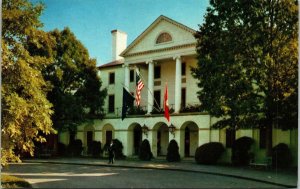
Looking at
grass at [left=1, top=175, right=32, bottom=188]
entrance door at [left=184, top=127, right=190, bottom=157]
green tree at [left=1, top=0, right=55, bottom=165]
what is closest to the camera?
green tree at [left=1, top=0, right=55, bottom=165]

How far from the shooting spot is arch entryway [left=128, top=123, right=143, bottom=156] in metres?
28.0

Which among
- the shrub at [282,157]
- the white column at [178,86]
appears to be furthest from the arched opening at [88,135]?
the shrub at [282,157]

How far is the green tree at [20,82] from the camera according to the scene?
1144 centimetres

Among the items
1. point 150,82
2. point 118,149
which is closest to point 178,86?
point 150,82

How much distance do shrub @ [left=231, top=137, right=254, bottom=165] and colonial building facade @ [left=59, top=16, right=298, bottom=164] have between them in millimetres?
498

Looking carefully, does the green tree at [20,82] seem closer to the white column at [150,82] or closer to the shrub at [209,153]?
the white column at [150,82]

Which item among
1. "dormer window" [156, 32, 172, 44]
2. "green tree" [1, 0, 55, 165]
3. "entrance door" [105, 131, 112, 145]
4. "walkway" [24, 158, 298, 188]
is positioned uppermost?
"dormer window" [156, 32, 172, 44]

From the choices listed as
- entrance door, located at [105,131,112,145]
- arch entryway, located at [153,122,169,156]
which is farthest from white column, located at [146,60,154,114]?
entrance door, located at [105,131,112,145]

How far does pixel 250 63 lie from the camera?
18016mm

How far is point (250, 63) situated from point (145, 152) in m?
9.65

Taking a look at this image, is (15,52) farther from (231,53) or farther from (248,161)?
(248,161)

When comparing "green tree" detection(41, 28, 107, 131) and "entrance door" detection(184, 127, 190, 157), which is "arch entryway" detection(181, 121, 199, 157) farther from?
"green tree" detection(41, 28, 107, 131)

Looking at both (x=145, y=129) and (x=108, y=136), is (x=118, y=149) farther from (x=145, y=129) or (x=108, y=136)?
(x=145, y=129)

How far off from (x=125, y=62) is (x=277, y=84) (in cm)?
1057
